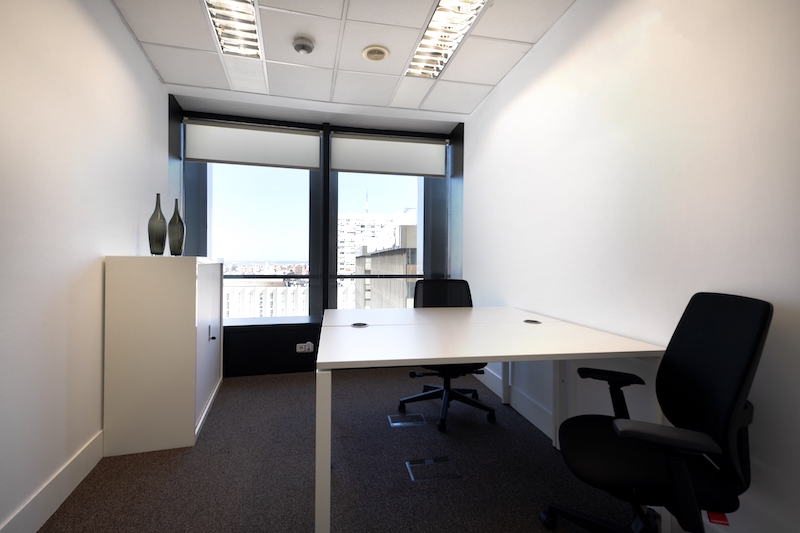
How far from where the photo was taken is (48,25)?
1623 millimetres

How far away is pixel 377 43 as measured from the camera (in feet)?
8.56

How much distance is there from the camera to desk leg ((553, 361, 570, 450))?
7.36 ft

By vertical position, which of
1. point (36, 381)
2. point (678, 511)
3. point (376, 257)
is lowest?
point (678, 511)

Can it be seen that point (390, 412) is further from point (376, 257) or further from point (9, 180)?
point (9, 180)

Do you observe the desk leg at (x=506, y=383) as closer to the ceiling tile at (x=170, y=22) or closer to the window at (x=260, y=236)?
the window at (x=260, y=236)

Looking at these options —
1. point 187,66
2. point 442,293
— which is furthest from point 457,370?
point 187,66

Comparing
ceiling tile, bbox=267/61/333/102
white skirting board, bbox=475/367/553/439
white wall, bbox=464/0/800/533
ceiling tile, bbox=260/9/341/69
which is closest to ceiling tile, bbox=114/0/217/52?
ceiling tile, bbox=260/9/341/69

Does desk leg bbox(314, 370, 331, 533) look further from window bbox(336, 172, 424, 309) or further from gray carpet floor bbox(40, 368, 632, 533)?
window bbox(336, 172, 424, 309)

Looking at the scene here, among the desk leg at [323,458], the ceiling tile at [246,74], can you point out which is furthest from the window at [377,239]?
the desk leg at [323,458]

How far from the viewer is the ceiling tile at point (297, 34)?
2340 mm

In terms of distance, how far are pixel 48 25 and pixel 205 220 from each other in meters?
2.46

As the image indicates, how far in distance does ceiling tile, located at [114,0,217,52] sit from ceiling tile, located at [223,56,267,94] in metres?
0.21

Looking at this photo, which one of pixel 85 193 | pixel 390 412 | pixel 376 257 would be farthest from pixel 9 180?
pixel 376 257

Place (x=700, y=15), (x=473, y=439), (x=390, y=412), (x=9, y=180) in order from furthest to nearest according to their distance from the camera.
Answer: (x=390, y=412) → (x=473, y=439) → (x=700, y=15) → (x=9, y=180)
